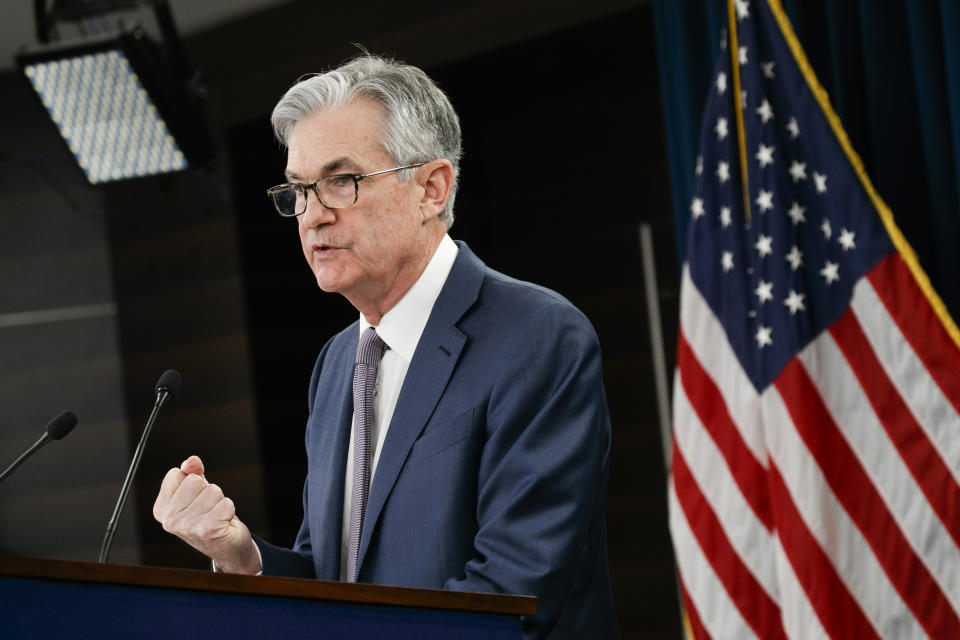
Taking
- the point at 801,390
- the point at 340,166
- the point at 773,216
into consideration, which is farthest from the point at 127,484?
the point at 773,216

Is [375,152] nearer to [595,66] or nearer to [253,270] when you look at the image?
[595,66]

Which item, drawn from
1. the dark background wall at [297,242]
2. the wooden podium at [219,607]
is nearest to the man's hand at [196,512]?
the wooden podium at [219,607]

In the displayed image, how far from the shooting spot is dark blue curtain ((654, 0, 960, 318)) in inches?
123

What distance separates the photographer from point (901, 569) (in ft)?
9.46

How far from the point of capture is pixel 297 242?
554 cm

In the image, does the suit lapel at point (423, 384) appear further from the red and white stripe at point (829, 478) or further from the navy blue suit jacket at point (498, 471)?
the red and white stripe at point (829, 478)

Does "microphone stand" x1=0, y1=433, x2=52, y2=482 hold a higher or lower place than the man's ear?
lower

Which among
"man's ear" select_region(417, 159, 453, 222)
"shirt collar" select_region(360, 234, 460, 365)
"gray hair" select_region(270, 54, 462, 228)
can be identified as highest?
"gray hair" select_region(270, 54, 462, 228)

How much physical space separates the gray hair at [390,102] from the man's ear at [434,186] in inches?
0.6

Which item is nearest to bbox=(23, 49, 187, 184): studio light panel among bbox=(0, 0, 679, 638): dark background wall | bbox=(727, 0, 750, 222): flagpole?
bbox=(0, 0, 679, 638): dark background wall

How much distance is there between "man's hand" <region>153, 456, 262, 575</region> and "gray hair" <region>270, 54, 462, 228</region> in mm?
546

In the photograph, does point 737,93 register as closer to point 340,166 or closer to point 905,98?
point 905,98

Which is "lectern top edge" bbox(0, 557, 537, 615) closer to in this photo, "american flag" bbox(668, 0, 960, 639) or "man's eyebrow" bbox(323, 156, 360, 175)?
"man's eyebrow" bbox(323, 156, 360, 175)

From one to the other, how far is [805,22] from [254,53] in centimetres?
304
